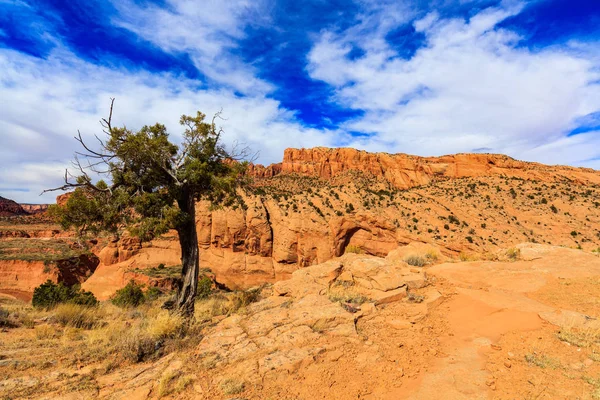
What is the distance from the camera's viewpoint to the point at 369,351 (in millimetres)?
5285

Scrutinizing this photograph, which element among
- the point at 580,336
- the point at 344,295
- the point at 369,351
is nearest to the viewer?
the point at 369,351

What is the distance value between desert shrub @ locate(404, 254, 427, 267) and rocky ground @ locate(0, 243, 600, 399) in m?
3.23

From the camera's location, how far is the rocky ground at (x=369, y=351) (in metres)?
4.37

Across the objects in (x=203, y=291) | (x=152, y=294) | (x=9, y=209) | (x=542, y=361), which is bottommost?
(x=152, y=294)

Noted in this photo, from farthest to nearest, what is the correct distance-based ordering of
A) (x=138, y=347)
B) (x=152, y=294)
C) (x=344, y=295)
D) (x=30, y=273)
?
(x=30, y=273)
(x=152, y=294)
(x=344, y=295)
(x=138, y=347)

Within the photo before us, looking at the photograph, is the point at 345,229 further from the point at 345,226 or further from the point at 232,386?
the point at 232,386

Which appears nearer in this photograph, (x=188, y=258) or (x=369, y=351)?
(x=369, y=351)

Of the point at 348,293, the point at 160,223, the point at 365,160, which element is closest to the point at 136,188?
the point at 160,223

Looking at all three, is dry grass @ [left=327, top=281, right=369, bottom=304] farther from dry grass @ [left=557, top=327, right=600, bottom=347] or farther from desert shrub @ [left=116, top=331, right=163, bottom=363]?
desert shrub @ [left=116, top=331, right=163, bottom=363]

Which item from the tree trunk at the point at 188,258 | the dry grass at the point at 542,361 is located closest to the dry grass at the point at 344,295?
the dry grass at the point at 542,361

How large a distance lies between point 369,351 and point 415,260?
315 inches

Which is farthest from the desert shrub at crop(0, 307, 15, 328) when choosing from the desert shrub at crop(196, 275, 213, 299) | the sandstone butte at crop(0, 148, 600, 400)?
the desert shrub at crop(196, 275, 213, 299)

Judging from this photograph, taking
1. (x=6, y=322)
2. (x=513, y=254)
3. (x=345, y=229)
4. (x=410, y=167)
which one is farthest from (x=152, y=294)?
(x=410, y=167)

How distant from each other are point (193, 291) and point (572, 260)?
14.0m
